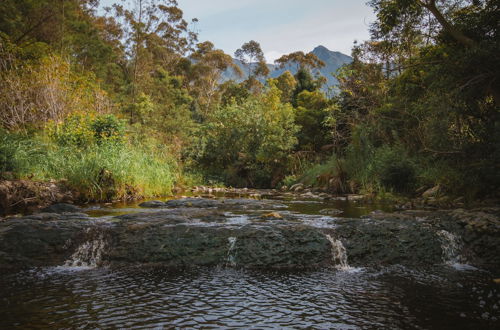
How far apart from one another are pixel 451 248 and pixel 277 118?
13908 mm

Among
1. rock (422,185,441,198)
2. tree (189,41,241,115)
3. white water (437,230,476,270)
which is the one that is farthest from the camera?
tree (189,41,241,115)

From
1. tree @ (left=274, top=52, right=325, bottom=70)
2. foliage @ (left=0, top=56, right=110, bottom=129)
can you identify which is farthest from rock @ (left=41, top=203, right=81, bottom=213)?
tree @ (left=274, top=52, right=325, bottom=70)

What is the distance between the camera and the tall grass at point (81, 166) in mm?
8156

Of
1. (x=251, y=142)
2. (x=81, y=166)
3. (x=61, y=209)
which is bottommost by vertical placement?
(x=61, y=209)

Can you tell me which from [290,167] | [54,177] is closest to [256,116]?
[290,167]

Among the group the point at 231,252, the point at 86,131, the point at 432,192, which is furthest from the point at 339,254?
the point at 86,131

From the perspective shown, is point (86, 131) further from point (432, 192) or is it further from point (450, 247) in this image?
point (450, 247)

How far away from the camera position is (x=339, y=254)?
4625mm

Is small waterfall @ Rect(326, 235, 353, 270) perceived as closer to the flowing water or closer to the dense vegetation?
the flowing water

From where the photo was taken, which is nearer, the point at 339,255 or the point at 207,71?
the point at 339,255

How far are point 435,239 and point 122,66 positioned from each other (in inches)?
1097

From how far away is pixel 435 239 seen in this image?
4.88 metres

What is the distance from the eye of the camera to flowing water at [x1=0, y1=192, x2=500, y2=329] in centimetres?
279

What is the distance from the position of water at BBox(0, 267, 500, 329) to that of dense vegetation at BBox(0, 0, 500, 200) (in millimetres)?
4194
